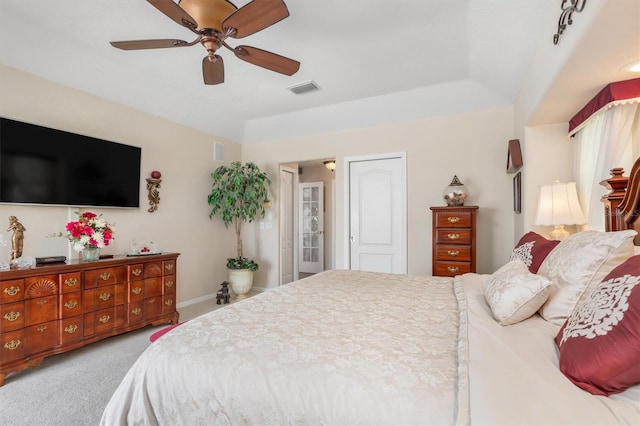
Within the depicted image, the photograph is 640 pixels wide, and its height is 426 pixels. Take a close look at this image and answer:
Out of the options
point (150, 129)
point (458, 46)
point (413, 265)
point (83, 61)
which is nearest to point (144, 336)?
point (150, 129)

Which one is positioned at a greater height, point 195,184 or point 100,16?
point 100,16

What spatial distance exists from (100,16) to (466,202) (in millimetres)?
3989

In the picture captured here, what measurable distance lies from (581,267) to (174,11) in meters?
2.36

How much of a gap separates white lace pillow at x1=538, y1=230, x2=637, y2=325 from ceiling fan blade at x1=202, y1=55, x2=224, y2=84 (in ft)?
7.68

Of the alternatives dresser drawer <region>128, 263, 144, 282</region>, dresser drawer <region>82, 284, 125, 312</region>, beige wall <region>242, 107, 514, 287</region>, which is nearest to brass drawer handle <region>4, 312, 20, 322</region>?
dresser drawer <region>82, 284, 125, 312</region>

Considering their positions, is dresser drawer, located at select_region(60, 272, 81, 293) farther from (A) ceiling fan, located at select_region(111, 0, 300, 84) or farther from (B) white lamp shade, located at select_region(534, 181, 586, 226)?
(B) white lamp shade, located at select_region(534, 181, 586, 226)

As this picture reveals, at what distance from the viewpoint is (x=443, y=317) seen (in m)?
1.43

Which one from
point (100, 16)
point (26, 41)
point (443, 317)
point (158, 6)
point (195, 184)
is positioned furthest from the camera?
point (195, 184)

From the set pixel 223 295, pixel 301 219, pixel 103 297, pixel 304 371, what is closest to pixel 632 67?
pixel 304 371

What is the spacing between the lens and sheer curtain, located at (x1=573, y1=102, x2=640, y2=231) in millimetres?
1988

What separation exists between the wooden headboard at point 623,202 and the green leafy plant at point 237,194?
381 centimetres

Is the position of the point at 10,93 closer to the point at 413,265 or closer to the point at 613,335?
the point at 613,335

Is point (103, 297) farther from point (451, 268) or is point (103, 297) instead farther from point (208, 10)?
point (451, 268)

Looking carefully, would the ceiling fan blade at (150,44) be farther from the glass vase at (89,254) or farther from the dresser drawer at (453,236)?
the dresser drawer at (453,236)
